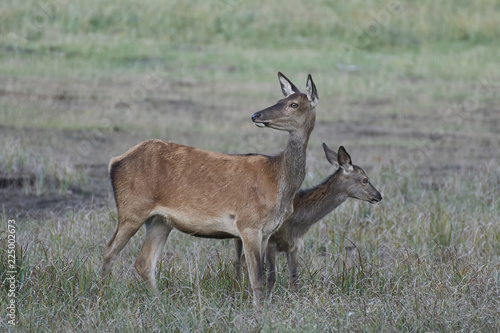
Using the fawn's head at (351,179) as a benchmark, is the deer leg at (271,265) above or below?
→ below

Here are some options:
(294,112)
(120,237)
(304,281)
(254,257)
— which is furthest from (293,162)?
(120,237)

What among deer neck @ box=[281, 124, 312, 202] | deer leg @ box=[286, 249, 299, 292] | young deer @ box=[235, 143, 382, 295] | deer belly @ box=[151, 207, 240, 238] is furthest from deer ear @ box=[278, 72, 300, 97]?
deer leg @ box=[286, 249, 299, 292]

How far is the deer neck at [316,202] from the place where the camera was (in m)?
8.60

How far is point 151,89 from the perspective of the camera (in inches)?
733

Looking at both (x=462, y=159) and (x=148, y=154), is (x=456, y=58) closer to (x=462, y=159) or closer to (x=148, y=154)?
(x=462, y=159)

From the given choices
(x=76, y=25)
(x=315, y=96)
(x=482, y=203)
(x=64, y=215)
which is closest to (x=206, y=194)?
(x=315, y=96)

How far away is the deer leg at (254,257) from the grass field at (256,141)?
16 cm

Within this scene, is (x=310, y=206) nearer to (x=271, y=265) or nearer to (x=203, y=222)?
(x=271, y=265)

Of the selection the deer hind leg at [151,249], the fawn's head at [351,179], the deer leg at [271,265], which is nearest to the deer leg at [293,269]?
the deer leg at [271,265]

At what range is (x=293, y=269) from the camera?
825 centimetres

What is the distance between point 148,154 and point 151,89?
35.5 ft

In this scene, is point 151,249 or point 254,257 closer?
point 254,257

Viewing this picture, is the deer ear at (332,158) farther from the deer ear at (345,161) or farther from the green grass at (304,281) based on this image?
the green grass at (304,281)

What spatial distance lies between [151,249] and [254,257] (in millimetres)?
1005
